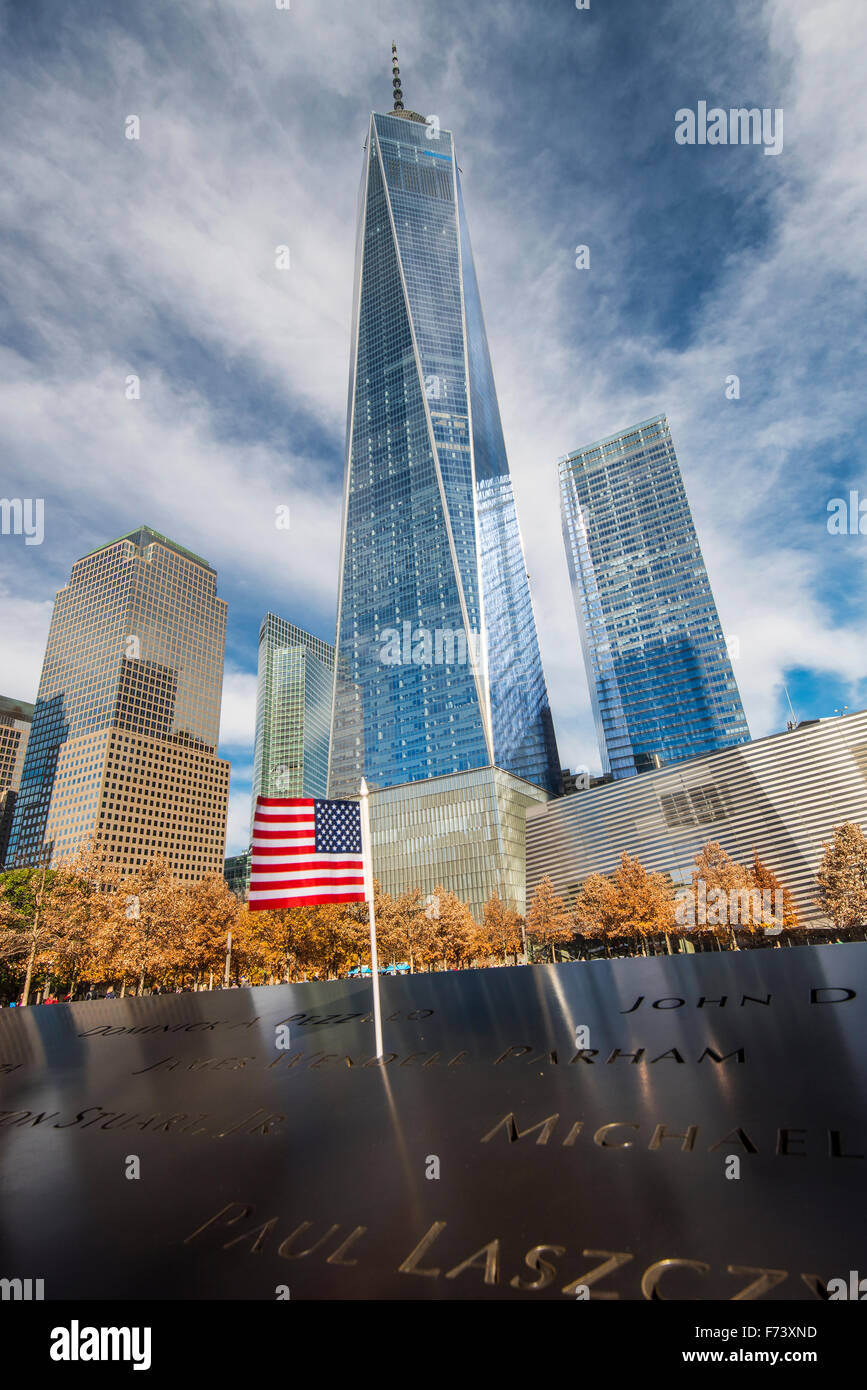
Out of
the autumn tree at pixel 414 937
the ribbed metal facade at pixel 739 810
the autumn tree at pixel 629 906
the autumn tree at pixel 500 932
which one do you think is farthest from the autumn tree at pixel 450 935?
the ribbed metal facade at pixel 739 810

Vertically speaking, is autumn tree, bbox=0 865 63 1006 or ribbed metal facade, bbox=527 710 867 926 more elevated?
ribbed metal facade, bbox=527 710 867 926

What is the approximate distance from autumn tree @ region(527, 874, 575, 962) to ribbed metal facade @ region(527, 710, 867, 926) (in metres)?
23.4

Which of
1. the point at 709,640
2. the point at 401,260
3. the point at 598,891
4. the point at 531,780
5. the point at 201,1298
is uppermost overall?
the point at 401,260

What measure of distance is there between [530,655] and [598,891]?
5177 inches

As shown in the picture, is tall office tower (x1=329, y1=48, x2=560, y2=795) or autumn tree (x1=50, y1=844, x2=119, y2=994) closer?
autumn tree (x1=50, y1=844, x2=119, y2=994)

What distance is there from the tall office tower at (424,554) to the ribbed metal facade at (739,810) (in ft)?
125

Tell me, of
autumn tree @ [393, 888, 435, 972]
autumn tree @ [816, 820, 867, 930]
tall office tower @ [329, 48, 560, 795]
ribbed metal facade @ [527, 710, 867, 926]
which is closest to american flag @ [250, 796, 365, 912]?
autumn tree @ [393, 888, 435, 972]

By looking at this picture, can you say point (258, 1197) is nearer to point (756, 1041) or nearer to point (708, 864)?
point (756, 1041)

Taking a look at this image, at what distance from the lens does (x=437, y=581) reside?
16162 cm

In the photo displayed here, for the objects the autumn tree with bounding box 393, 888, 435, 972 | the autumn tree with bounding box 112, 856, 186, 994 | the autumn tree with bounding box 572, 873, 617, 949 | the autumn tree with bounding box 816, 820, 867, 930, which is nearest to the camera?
the autumn tree with bounding box 112, 856, 186, 994

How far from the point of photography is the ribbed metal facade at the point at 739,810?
3339 inches

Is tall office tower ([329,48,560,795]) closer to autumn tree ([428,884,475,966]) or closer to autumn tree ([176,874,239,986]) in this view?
autumn tree ([428,884,475,966])

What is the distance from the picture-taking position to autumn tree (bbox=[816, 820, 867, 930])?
5411cm
